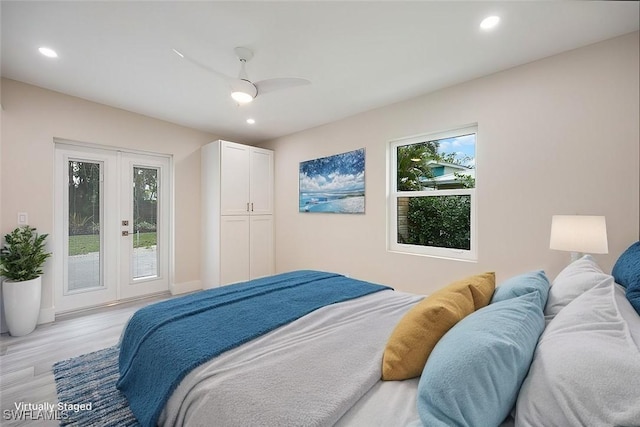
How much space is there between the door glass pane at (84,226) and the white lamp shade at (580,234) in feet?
15.2

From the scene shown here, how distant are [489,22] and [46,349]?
14.1ft

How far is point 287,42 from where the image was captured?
224 centimetres

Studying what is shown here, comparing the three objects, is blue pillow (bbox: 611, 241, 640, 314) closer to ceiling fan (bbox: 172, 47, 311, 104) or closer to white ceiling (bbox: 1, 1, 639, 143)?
white ceiling (bbox: 1, 1, 639, 143)

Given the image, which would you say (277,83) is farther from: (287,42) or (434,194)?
(434,194)

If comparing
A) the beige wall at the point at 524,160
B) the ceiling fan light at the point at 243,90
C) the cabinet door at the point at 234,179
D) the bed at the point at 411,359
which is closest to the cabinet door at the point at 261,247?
the cabinet door at the point at 234,179

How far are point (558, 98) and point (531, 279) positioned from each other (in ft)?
5.47

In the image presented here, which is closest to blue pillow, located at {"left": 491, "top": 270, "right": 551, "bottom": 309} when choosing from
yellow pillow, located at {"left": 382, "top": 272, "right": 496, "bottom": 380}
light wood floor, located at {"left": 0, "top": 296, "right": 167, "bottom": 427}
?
yellow pillow, located at {"left": 382, "top": 272, "right": 496, "bottom": 380}

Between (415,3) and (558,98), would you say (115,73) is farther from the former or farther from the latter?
(558,98)

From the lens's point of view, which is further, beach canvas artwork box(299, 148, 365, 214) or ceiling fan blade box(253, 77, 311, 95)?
beach canvas artwork box(299, 148, 365, 214)

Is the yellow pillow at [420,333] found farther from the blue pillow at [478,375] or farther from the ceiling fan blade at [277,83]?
the ceiling fan blade at [277,83]

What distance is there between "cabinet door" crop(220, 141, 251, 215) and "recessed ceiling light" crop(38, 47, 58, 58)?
75.8 inches

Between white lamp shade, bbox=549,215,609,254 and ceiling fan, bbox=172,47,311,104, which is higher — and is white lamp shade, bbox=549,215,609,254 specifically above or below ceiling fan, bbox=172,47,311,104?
below

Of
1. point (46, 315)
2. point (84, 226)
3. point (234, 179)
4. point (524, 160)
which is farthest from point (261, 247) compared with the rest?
point (524, 160)

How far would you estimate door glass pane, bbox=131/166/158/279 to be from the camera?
156 inches
